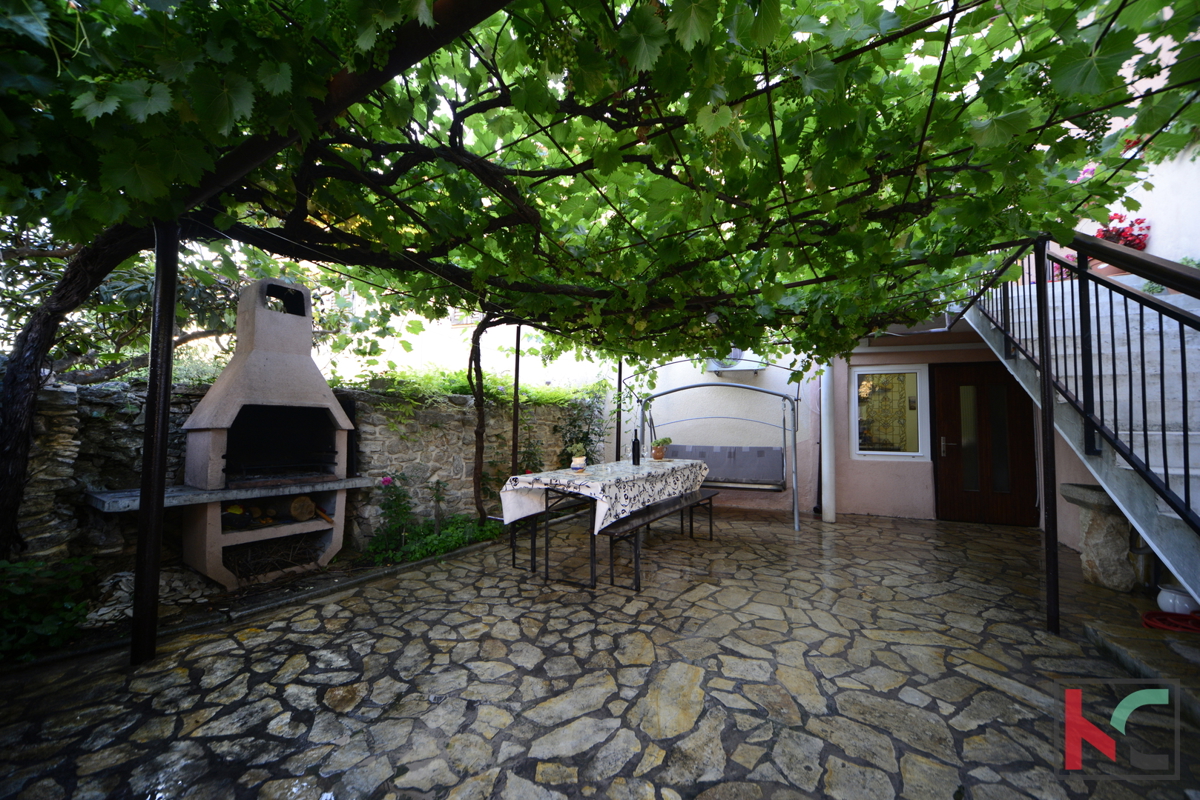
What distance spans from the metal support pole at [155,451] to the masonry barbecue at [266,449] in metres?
0.82

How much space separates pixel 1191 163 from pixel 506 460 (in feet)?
26.2

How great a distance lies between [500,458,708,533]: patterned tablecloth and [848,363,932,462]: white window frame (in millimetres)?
3754

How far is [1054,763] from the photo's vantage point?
6.03ft

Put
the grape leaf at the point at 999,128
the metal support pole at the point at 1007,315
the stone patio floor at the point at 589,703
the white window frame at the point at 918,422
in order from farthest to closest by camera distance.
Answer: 1. the white window frame at the point at 918,422
2. the metal support pole at the point at 1007,315
3. the stone patio floor at the point at 589,703
4. the grape leaf at the point at 999,128

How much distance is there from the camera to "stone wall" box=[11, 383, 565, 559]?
2938mm

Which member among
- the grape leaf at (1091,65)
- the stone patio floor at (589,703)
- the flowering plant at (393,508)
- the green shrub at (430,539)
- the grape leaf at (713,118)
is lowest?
the stone patio floor at (589,703)

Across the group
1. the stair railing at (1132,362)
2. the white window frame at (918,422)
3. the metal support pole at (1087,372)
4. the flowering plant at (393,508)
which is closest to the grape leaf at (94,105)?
the stair railing at (1132,362)

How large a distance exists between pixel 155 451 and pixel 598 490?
2.70 meters

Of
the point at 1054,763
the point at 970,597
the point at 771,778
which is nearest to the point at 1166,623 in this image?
the point at 970,597

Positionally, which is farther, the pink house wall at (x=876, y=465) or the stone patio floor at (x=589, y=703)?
the pink house wall at (x=876, y=465)

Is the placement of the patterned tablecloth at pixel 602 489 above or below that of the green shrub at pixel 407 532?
above

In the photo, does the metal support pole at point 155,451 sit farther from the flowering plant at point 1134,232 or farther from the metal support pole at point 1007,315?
the flowering plant at point 1134,232

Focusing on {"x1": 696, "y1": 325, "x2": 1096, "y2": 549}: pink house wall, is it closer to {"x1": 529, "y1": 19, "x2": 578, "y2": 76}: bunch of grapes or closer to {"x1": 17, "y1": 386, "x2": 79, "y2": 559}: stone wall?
{"x1": 529, "y1": 19, "x2": 578, "y2": 76}: bunch of grapes

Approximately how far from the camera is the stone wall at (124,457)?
9.64 ft
